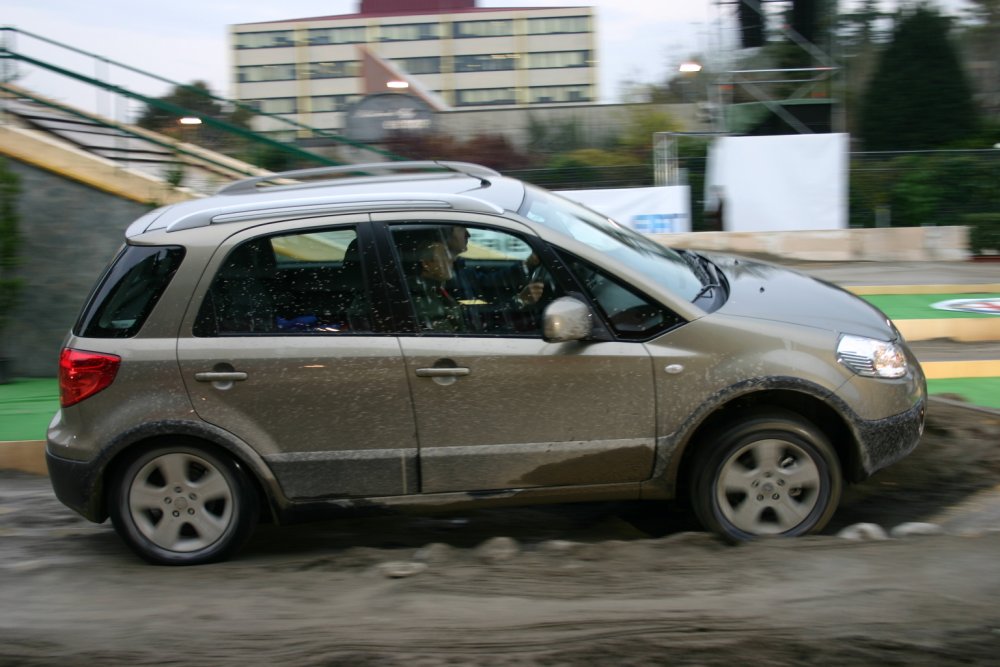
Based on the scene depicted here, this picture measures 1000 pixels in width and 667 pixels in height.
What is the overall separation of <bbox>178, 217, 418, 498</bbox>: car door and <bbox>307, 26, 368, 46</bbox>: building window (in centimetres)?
10087

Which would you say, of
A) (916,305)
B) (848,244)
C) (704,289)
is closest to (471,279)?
(704,289)

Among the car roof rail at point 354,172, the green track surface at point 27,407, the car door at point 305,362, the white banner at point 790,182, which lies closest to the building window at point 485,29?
the white banner at point 790,182

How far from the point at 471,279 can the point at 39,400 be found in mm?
5360

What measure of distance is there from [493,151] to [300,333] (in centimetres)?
2047

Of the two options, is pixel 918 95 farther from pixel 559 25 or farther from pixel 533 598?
pixel 559 25

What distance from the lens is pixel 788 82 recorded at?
21.4 m

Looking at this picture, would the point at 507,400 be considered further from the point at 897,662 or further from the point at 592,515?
the point at 897,662

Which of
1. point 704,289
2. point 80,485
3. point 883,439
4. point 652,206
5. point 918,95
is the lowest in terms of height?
point 80,485

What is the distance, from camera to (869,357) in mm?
4738

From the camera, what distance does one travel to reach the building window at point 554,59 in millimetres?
101438

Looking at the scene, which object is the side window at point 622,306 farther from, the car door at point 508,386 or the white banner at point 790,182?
the white banner at point 790,182

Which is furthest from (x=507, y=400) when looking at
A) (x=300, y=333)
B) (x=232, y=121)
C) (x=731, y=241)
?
(x=731, y=241)

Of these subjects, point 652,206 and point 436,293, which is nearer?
point 436,293

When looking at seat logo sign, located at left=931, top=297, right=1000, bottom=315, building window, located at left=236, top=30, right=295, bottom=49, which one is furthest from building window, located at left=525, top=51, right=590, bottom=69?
seat logo sign, located at left=931, top=297, right=1000, bottom=315
